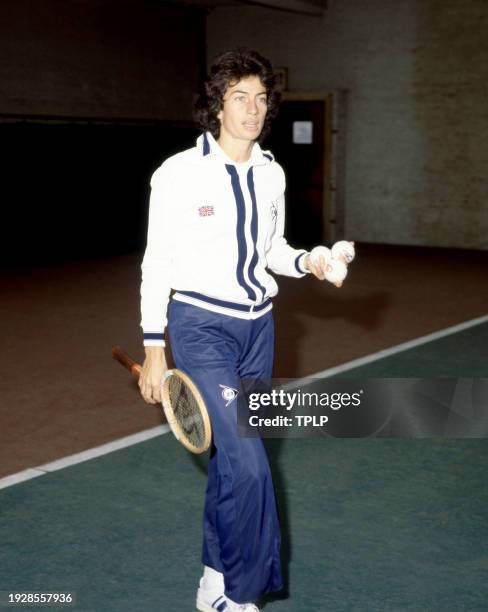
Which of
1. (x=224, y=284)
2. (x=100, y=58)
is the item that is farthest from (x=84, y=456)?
(x=100, y=58)

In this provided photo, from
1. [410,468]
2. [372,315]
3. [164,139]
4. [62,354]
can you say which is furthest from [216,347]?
[164,139]

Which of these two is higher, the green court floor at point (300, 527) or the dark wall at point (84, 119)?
the dark wall at point (84, 119)

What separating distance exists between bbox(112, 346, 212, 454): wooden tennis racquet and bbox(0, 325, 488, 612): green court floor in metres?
0.67

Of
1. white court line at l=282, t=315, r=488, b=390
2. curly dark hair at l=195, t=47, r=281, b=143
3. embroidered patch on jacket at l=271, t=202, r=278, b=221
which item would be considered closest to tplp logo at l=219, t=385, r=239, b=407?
embroidered patch on jacket at l=271, t=202, r=278, b=221

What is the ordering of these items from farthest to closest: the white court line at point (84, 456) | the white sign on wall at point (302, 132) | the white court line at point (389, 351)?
1. the white sign on wall at point (302, 132)
2. the white court line at point (389, 351)
3. the white court line at point (84, 456)

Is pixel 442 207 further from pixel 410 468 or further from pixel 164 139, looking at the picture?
pixel 410 468

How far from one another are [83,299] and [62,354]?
270cm

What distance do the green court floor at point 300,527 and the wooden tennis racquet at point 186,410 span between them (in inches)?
26.2

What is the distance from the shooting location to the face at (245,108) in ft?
9.07

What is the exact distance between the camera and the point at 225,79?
2771mm

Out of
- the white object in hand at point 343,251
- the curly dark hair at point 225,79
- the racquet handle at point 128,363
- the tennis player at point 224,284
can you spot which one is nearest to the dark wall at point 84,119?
the racquet handle at point 128,363

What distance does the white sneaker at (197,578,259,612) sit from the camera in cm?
284

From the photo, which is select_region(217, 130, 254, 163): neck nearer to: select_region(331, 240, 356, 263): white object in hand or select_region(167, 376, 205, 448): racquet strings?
select_region(331, 240, 356, 263): white object in hand

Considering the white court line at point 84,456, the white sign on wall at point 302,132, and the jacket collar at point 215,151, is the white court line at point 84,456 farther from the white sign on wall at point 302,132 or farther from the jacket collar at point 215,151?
the white sign on wall at point 302,132
